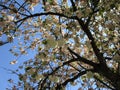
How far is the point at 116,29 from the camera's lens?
36.3ft

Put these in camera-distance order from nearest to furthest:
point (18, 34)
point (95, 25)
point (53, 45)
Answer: point (53, 45), point (95, 25), point (18, 34)

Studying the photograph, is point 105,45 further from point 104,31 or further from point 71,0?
point 71,0

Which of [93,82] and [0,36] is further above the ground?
[0,36]

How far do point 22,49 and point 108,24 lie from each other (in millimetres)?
4867

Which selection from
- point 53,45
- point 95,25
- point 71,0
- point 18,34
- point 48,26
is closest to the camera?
point 53,45

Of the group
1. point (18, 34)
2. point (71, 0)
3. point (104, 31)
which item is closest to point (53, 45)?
point (71, 0)

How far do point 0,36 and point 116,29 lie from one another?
4.18 metres

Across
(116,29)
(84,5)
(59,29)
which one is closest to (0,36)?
(59,29)

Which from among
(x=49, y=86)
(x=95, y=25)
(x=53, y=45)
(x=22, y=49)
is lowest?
(x=53, y=45)

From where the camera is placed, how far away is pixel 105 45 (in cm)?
1048

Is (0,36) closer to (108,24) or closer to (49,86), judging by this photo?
(49,86)

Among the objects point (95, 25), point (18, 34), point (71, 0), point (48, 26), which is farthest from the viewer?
point (18, 34)

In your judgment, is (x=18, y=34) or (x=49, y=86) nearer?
(x=49, y=86)

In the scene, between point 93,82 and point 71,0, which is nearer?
point 71,0
